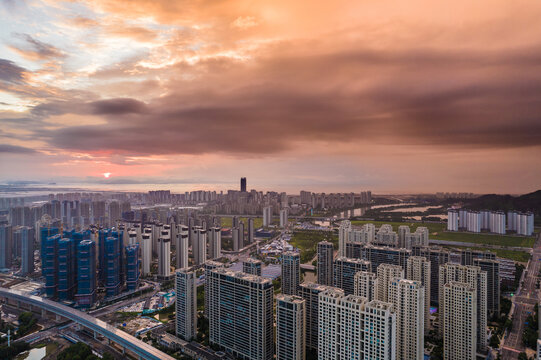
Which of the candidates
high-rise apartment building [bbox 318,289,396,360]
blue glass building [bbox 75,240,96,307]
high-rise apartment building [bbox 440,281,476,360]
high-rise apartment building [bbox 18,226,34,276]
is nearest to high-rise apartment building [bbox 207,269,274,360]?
high-rise apartment building [bbox 318,289,396,360]

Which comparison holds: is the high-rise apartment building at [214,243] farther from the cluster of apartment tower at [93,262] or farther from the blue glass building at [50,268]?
the blue glass building at [50,268]

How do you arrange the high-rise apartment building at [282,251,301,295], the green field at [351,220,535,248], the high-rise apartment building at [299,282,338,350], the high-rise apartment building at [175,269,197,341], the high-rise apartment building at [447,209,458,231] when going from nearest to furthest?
1. the high-rise apartment building at [299,282,338,350]
2. the high-rise apartment building at [175,269,197,341]
3. the high-rise apartment building at [282,251,301,295]
4. the green field at [351,220,535,248]
5. the high-rise apartment building at [447,209,458,231]

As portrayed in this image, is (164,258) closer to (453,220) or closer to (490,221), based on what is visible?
(453,220)

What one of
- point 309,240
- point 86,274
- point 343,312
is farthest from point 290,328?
point 309,240

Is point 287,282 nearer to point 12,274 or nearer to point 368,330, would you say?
point 368,330

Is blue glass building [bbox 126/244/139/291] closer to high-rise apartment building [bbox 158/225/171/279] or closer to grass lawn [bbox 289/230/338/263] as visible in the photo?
high-rise apartment building [bbox 158/225/171/279]

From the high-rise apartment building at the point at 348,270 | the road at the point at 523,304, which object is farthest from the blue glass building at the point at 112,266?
the road at the point at 523,304
